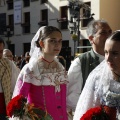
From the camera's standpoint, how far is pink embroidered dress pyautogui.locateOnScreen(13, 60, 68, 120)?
163 inches

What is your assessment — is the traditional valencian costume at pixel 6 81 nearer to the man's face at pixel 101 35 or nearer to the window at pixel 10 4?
the man's face at pixel 101 35

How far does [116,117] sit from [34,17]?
29360 millimetres

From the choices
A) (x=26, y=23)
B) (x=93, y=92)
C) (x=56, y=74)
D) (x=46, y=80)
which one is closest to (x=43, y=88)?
(x=46, y=80)

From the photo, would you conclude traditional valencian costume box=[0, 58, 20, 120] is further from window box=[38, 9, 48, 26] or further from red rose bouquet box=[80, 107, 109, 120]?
window box=[38, 9, 48, 26]

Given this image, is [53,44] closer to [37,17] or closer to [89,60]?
[89,60]

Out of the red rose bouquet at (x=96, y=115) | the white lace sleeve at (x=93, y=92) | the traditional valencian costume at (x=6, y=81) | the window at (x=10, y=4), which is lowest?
the traditional valencian costume at (x=6, y=81)

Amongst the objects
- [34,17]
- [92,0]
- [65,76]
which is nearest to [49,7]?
[34,17]

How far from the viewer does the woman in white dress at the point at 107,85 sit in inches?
106

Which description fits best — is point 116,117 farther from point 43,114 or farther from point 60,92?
point 60,92

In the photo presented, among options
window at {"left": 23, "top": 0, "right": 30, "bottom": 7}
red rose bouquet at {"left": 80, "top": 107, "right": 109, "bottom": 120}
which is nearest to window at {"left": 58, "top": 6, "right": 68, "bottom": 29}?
window at {"left": 23, "top": 0, "right": 30, "bottom": 7}

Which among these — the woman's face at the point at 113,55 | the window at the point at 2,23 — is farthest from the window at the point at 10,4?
the woman's face at the point at 113,55

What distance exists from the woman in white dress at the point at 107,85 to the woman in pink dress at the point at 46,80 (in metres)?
1.20

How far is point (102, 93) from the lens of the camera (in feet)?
9.23

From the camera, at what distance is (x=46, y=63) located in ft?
13.9
